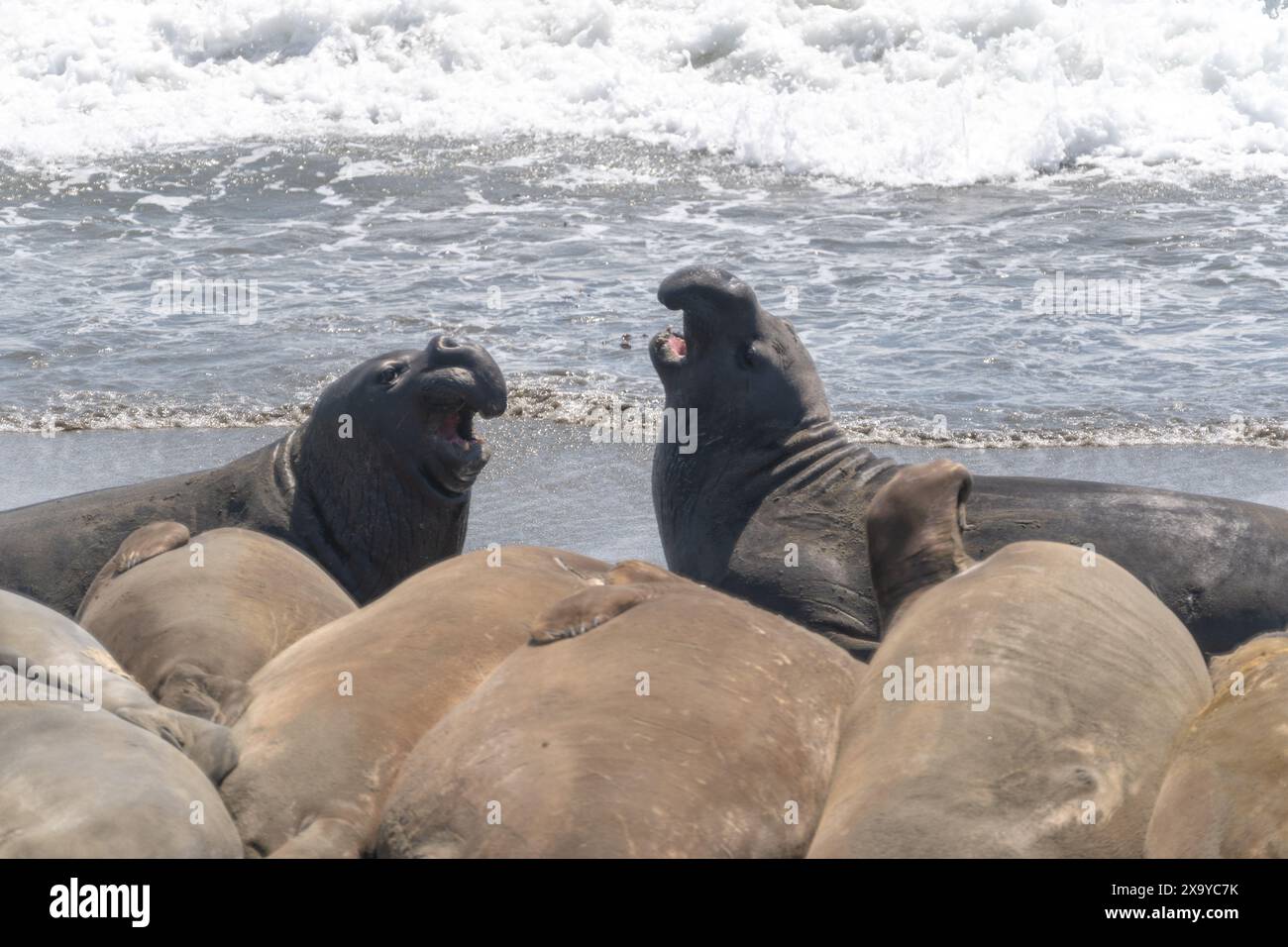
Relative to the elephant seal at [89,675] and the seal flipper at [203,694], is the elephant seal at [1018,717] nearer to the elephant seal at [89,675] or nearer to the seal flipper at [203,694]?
the elephant seal at [89,675]

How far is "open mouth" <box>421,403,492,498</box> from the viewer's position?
20.3 feet

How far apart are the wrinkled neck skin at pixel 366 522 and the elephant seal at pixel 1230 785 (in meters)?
3.44

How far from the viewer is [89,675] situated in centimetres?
377

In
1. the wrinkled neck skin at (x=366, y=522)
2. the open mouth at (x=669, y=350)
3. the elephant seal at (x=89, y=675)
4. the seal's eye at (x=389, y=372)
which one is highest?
the open mouth at (x=669, y=350)

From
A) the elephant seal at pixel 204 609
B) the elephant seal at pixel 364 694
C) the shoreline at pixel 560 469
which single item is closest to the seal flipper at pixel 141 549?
the elephant seal at pixel 204 609

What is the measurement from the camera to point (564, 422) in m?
9.62

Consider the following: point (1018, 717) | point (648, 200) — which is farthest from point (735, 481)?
point (648, 200)

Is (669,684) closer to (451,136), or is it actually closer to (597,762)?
(597,762)

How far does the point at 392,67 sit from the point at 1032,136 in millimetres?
8114

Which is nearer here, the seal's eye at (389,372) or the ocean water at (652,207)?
the seal's eye at (389,372)

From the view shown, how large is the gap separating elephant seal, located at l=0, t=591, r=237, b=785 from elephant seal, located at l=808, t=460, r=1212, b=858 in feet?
4.28

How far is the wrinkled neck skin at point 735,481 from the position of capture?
631 centimetres

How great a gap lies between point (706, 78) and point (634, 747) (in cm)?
1743
